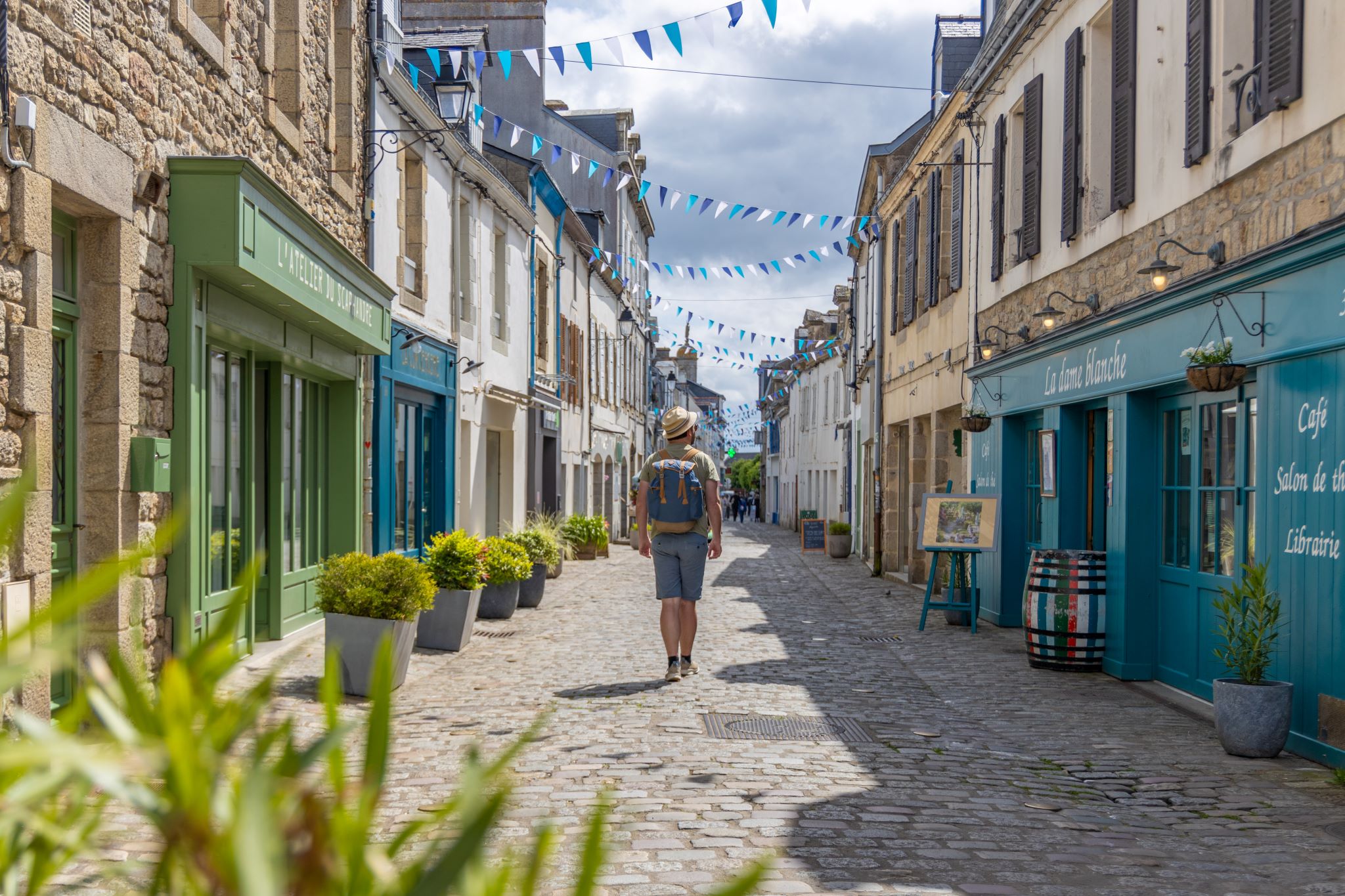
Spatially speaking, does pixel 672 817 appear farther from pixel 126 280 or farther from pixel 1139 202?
pixel 1139 202

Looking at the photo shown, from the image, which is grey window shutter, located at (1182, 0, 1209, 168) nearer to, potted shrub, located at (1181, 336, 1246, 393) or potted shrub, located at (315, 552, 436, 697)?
potted shrub, located at (1181, 336, 1246, 393)

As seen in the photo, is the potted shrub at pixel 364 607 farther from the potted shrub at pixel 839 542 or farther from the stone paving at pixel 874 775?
the potted shrub at pixel 839 542

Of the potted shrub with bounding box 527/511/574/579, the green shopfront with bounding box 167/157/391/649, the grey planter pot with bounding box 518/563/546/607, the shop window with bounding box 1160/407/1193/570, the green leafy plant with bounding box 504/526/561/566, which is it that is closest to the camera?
the green shopfront with bounding box 167/157/391/649

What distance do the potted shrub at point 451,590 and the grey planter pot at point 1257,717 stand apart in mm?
5177

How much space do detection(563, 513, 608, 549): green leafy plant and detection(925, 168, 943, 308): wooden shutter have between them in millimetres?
7087

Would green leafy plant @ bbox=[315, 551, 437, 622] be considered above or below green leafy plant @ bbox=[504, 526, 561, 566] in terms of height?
above

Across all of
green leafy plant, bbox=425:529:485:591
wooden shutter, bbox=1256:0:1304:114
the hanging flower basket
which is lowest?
green leafy plant, bbox=425:529:485:591

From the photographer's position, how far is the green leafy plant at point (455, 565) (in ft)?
29.0

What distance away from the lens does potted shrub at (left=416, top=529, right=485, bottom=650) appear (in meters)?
8.86

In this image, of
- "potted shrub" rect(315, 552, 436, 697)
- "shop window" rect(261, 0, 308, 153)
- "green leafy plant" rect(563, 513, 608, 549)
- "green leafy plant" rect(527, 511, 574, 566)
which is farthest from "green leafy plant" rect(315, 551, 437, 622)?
"green leafy plant" rect(563, 513, 608, 549)

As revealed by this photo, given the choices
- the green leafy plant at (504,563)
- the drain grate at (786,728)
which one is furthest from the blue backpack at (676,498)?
the green leafy plant at (504,563)

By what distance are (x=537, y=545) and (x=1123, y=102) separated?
7414 millimetres

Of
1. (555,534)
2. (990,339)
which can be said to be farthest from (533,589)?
(990,339)

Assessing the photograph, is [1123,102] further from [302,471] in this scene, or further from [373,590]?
[302,471]
